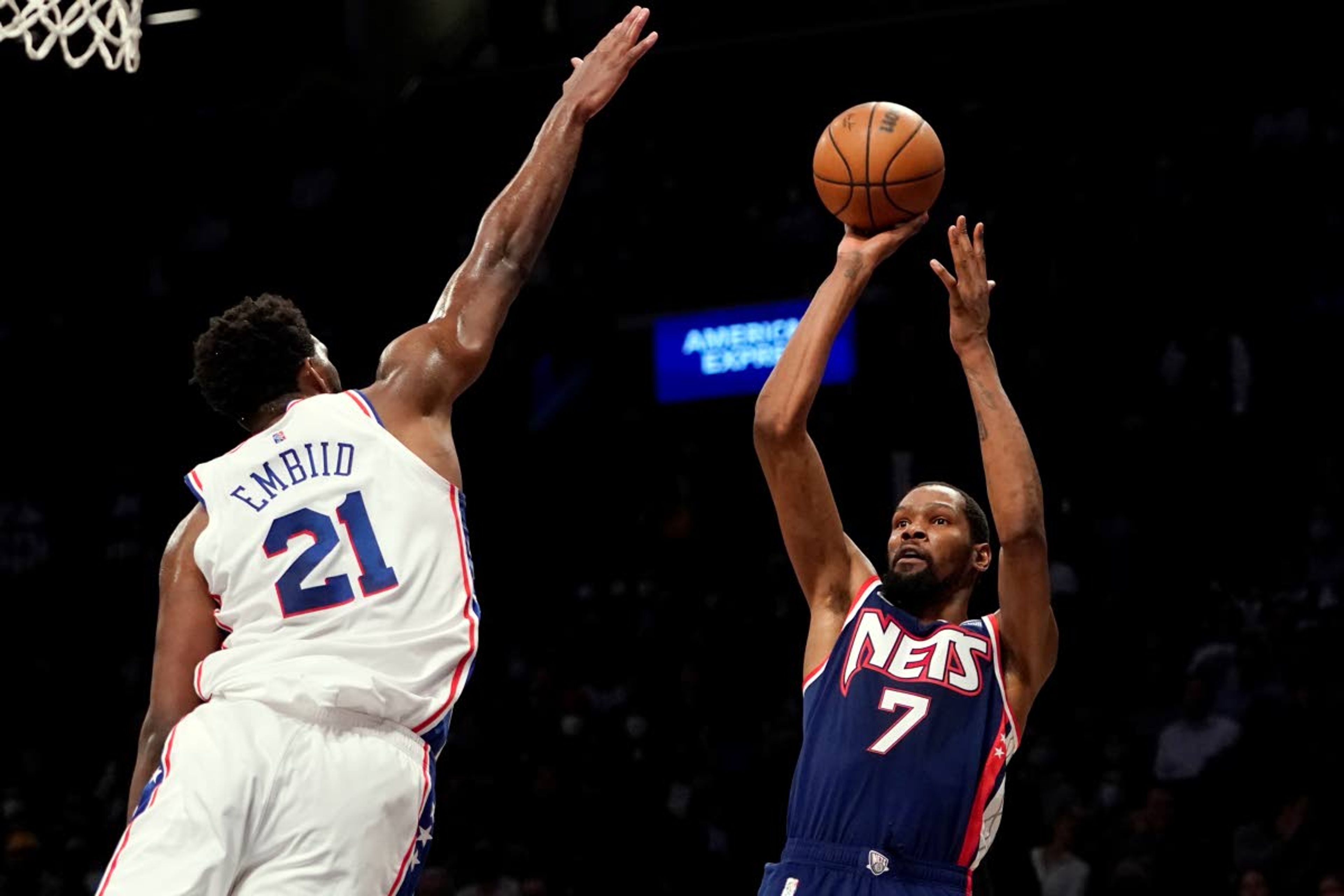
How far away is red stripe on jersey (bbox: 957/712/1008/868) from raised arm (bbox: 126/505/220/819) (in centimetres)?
177

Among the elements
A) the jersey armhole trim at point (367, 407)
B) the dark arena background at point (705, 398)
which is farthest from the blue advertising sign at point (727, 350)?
the jersey armhole trim at point (367, 407)

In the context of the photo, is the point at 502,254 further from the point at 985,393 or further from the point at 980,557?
the point at 980,557

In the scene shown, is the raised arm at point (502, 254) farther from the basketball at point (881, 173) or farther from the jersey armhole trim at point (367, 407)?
the basketball at point (881, 173)

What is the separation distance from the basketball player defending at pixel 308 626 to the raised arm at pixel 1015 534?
132 centimetres

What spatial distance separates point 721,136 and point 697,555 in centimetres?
417

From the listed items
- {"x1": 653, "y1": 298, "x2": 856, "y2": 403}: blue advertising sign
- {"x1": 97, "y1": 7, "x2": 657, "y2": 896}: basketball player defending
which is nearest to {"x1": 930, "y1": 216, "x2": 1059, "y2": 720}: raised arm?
{"x1": 97, "y1": 7, "x2": 657, "y2": 896}: basketball player defending

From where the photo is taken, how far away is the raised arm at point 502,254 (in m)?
3.74

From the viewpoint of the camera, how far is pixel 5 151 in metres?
16.9

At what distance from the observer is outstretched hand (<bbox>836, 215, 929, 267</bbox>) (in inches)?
180

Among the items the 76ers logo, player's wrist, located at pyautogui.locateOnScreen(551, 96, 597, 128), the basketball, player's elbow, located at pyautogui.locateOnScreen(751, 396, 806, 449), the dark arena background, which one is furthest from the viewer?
the dark arena background

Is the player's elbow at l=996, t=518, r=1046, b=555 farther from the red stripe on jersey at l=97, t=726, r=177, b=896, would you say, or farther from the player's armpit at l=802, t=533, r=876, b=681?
the red stripe on jersey at l=97, t=726, r=177, b=896

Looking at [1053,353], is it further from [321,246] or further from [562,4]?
[321,246]

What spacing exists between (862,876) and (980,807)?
1.09 ft

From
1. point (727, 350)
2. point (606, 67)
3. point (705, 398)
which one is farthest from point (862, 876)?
point (705, 398)
